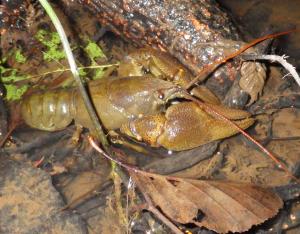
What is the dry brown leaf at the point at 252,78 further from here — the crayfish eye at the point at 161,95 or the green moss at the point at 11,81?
the green moss at the point at 11,81

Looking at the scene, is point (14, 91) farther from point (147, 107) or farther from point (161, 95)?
point (161, 95)

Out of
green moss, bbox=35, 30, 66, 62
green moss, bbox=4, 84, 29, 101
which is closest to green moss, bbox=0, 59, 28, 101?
green moss, bbox=4, 84, 29, 101

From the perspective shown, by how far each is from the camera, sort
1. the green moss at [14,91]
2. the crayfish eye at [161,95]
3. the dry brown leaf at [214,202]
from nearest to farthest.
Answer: the dry brown leaf at [214,202]
the crayfish eye at [161,95]
the green moss at [14,91]

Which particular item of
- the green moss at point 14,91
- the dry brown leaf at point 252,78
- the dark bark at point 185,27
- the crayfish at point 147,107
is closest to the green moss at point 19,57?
the green moss at point 14,91

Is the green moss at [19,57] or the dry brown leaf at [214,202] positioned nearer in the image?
the dry brown leaf at [214,202]

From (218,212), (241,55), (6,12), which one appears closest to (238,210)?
(218,212)

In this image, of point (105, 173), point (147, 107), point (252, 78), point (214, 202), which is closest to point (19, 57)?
point (147, 107)
